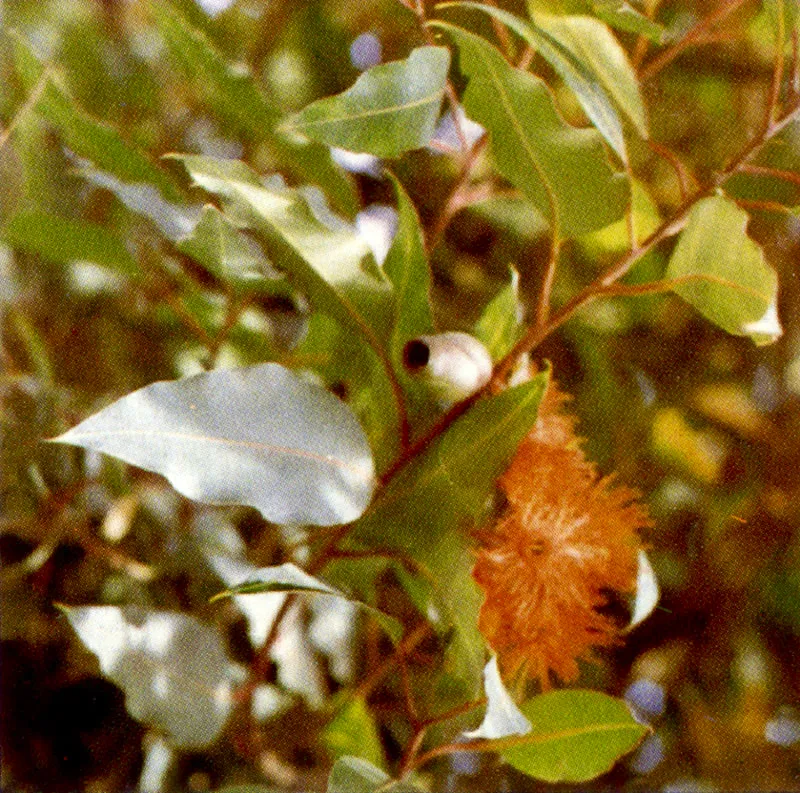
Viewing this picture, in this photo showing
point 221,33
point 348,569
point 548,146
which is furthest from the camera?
point 221,33

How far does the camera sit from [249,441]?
0.39 metres

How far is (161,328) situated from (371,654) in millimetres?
263

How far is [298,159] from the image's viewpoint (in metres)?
0.54

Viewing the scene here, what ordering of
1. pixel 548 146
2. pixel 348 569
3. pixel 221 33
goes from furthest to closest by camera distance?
pixel 221 33 < pixel 348 569 < pixel 548 146

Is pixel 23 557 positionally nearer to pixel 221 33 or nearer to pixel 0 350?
pixel 0 350

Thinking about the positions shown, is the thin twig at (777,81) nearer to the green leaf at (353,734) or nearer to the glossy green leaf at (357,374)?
the glossy green leaf at (357,374)

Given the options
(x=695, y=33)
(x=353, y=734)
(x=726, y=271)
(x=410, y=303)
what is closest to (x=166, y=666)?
(x=353, y=734)

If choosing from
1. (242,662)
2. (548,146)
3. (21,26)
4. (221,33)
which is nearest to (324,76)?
(221,33)

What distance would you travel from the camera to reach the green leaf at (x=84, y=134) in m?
0.50

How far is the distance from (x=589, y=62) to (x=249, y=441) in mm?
234

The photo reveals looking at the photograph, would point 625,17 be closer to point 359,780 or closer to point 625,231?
point 625,231

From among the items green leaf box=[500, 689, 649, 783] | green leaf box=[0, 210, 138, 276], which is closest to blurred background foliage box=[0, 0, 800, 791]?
green leaf box=[0, 210, 138, 276]

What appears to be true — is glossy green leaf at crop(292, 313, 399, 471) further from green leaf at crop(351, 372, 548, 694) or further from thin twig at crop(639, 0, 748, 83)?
thin twig at crop(639, 0, 748, 83)

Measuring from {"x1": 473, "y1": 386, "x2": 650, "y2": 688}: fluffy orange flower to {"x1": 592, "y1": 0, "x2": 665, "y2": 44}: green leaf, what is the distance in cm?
18
